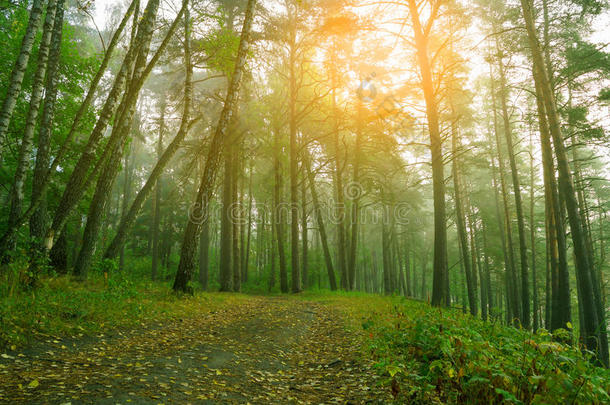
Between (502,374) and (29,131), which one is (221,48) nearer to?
(29,131)

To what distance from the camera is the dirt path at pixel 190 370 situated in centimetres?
304

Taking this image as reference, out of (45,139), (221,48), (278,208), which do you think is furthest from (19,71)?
(278,208)

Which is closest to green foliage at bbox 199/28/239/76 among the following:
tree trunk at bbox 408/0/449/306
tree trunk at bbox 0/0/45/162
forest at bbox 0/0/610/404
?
forest at bbox 0/0/610/404

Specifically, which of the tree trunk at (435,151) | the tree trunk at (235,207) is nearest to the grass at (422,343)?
the tree trunk at (435,151)

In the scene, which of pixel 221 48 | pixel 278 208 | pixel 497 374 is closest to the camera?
pixel 497 374

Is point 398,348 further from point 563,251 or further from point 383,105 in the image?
point 383,105

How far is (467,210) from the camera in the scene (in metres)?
23.2

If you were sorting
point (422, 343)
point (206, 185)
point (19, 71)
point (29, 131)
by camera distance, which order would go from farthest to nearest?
point (206, 185), point (29, 131), point (19, 71), point (422, 343)

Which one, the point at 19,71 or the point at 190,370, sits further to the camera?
the point at 19,71

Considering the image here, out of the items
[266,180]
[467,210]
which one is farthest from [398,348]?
[467,210]

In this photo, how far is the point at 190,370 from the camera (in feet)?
12.7

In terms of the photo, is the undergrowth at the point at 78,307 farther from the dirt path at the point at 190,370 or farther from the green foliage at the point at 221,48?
the green foliage at the point at 221,48

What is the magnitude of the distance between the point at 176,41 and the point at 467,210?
2125cm

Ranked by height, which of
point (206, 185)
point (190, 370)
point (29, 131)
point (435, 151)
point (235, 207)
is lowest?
point (190, 370)
